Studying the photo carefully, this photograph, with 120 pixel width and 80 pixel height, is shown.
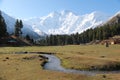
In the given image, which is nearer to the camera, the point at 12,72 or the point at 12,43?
the point at 12,72

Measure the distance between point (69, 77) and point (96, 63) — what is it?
64.7ft

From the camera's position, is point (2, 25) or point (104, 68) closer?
point (104, 68)

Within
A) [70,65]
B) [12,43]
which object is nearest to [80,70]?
[70,65]

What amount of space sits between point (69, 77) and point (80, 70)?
12.6m

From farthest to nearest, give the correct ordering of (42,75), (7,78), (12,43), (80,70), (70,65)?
(12,43) < (70,65) < (80,70) < (42,75) < (7,78)

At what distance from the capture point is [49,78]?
48.0 metres

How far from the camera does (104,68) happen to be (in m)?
64.0

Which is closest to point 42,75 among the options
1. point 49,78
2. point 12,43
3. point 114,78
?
point 49,78

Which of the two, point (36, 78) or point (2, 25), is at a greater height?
point (2, 25)

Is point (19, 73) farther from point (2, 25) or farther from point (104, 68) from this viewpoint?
point (2, 25)

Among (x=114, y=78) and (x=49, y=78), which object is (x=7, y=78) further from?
(x=114, y=78)

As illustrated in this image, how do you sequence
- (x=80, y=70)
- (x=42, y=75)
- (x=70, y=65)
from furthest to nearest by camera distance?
(x=70, y=65) < (x=80, y=70) < (x=42, y=75)

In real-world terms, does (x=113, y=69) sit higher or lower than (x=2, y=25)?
lower

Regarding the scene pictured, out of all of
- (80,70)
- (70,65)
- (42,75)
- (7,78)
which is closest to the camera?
(7,78)
